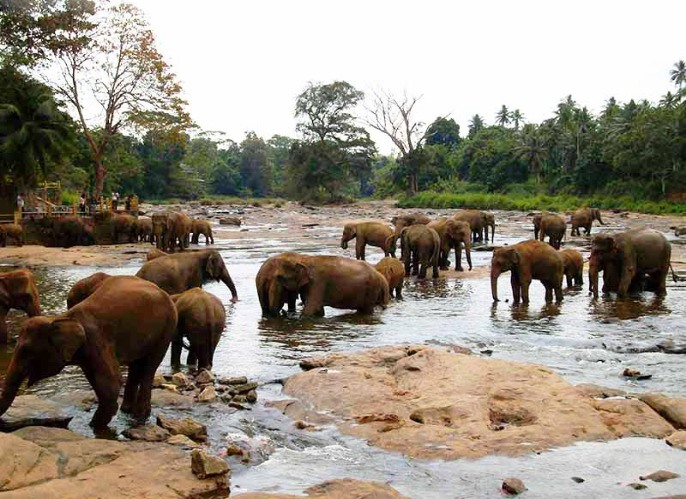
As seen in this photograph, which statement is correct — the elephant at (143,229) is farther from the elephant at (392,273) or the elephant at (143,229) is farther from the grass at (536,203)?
the grass at (536,203)

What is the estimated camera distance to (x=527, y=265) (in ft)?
52.0

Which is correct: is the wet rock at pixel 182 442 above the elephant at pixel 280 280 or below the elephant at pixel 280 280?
below

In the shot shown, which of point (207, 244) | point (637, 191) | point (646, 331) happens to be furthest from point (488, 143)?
point (646, 331)

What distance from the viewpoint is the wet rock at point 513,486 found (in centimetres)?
591

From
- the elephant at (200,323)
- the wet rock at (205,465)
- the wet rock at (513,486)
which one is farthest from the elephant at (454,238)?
the wet rock at (205,465)

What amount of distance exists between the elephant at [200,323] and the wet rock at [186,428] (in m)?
2.65

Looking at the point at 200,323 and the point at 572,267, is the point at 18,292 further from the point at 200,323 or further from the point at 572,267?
the point at 572,267

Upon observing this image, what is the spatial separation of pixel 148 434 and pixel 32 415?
3.57 ft

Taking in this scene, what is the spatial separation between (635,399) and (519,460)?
6.78 ft

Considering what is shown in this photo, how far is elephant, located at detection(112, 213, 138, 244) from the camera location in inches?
1471

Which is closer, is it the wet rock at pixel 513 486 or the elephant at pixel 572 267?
the wet rock at pixel 513 486

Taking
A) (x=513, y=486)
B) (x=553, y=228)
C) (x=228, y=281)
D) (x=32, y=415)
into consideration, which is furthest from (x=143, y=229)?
(x=513, y=486)

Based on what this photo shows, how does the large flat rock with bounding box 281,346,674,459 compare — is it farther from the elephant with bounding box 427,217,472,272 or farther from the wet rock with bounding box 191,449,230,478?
the elephant with bounding box 427,217,472,272

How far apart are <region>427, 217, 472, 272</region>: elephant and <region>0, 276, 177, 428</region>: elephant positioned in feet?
50.8
